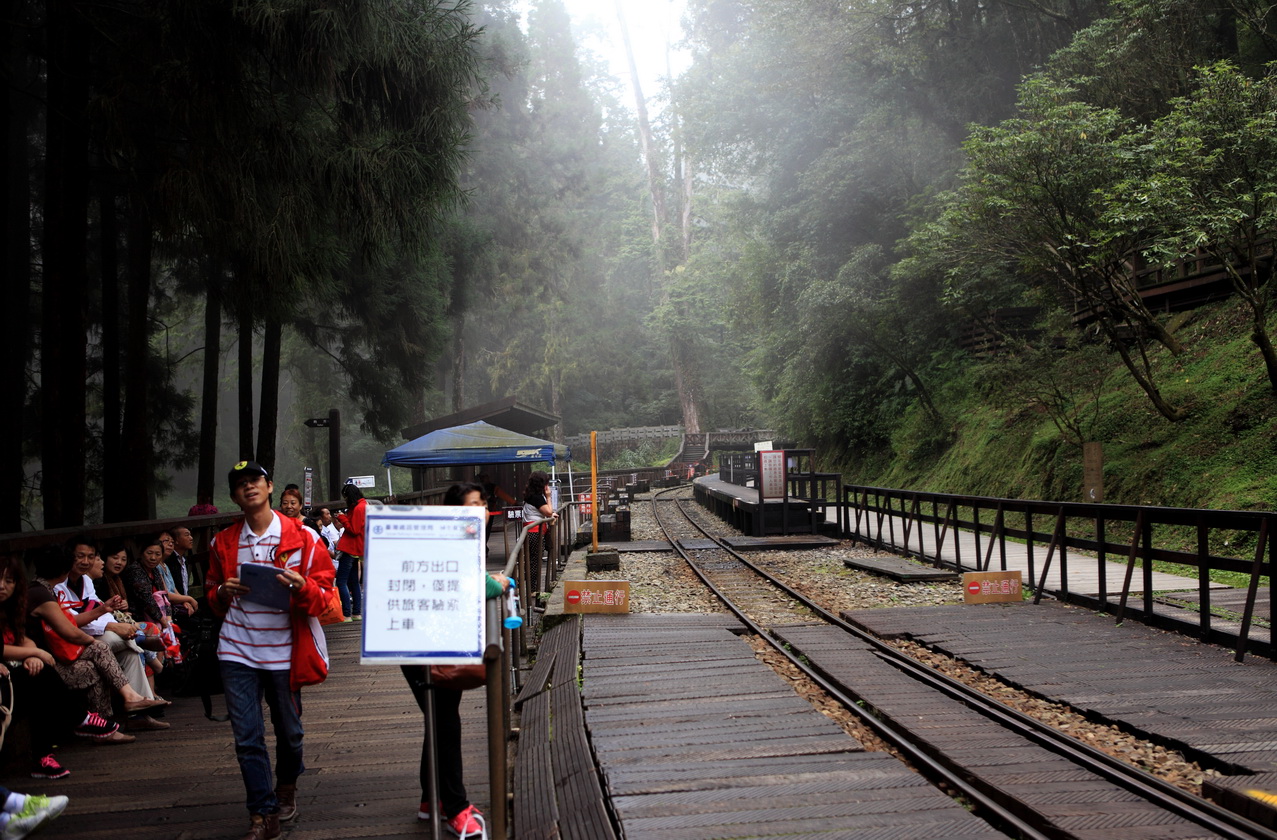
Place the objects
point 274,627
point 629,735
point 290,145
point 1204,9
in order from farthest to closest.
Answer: point 1204,9
point 290,145
point 629,735
point 274,627

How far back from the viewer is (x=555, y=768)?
4621 millimetres

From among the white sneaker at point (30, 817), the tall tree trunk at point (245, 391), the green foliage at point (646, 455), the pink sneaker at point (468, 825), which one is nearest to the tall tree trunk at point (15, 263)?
the tall tree trunk at point (245, 391)

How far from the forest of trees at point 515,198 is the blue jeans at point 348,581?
2540 mm

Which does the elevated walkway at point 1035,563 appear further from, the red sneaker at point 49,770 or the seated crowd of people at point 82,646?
the red sneaker at point 49,770

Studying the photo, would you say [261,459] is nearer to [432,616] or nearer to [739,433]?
[432,616]

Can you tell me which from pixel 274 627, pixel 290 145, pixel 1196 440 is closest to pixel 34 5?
pixel 290 145

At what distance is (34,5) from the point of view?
38.8 feet

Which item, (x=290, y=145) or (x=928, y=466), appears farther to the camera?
(x=928, y=466)

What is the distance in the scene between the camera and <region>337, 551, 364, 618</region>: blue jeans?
9.64 metres

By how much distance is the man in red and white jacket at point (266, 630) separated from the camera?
3.59 m

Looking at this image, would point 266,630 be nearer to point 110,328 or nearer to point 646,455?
point 110,328

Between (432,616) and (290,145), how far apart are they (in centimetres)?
658

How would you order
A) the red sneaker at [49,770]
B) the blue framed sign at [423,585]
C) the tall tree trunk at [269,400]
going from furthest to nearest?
the tall tree trunk at [269,400] < the red sneaker at [49,770] < the blue framed sign at [423,585]

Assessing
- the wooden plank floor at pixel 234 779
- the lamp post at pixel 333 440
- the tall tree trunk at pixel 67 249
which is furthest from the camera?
the lamp post at pixel 333 440
